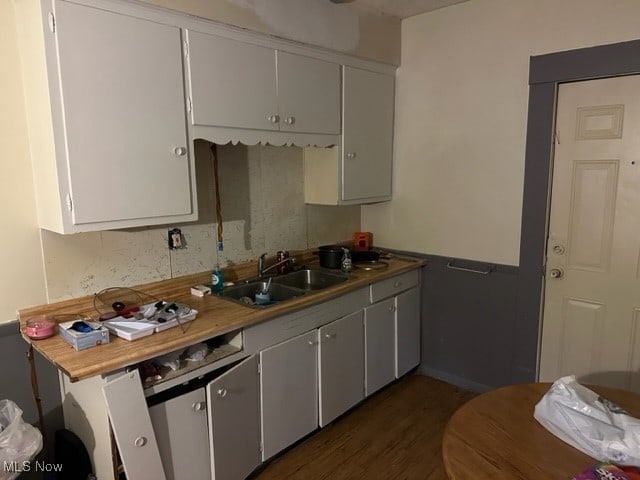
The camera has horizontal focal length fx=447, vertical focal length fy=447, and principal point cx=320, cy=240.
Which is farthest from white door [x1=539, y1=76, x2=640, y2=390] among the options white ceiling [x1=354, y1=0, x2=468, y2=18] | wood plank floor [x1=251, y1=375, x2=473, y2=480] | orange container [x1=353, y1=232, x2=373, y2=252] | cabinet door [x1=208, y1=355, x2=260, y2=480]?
cabinet door [x1=208, y1=355, x2=260, y2=480]

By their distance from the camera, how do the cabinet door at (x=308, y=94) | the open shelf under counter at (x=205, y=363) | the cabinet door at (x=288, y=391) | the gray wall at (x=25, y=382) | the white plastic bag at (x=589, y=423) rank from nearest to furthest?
the white plastic bag at (x=589, y=423), the open shelf under counter at (x=205, y=363), the gray wall at (x=25, y=382), the cabinet door at (x=288, y=391), the cabinet door at (x=308, y=94)

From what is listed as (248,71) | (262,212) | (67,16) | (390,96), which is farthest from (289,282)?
(67,16)

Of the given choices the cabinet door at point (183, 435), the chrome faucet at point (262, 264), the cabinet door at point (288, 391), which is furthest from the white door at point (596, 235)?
the cabinet door at point (183, 435)

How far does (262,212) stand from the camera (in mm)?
2859

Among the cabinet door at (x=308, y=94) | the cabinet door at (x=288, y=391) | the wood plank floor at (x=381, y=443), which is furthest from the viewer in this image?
the cabinet door at (x=308, y=94)

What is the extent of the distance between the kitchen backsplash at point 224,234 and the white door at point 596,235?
1512 mm

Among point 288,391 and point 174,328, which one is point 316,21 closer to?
point 174,328

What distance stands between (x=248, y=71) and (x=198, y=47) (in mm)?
289

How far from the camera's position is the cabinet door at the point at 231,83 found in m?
2.07

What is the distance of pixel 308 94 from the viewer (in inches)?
102

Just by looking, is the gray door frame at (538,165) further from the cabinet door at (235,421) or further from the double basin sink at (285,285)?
the cabinet door at (235,421)

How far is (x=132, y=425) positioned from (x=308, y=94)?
6.22 feet

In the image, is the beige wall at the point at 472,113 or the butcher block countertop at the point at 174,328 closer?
the butcher block countertop at the point at 174,328

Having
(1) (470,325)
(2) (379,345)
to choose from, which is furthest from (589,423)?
(1) (470,325)
